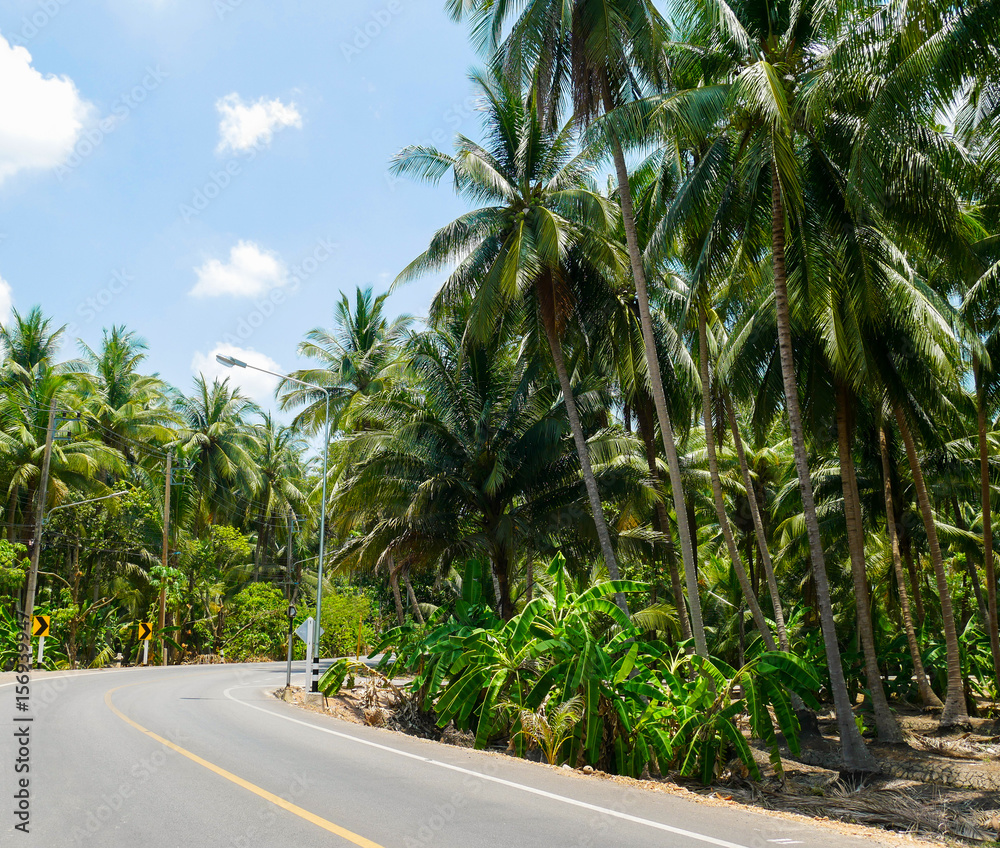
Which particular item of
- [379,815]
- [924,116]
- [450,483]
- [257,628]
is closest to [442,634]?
[450,483]

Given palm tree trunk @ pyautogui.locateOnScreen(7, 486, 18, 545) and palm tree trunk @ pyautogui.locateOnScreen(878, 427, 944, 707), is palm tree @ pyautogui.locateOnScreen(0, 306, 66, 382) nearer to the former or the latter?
palm tree trunk @ pyautogui.locateOnScreen(7, 486, 18, 545)

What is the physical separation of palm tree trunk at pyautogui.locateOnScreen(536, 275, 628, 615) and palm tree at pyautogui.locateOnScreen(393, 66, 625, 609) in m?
0.02

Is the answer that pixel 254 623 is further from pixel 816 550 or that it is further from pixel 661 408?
pixel 816 550

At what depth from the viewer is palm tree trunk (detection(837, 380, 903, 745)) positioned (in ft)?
49.1

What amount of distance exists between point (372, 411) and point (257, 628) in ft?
77.8

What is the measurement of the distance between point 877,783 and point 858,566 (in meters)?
4.22

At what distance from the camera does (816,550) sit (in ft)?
42.3

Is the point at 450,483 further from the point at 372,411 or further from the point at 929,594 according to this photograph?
the point at 929,594

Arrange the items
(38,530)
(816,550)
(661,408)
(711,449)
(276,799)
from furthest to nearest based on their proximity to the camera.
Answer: (38,530), (711,449), (661,408), (816,550), (276,799)

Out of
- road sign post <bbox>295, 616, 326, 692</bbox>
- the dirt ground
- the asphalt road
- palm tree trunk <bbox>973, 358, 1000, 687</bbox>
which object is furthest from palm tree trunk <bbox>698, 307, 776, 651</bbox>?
road sign post <bbox>295, 616, 326, 692</bbox>

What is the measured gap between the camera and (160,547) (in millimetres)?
38094

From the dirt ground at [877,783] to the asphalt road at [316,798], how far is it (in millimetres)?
1011

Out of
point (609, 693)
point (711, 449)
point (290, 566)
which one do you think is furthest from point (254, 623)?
point (609, 693)

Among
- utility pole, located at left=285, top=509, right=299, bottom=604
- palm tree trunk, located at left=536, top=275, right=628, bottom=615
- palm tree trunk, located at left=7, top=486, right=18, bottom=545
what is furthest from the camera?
utility pole, located at left=285, top=509, right=299, bottom=604
